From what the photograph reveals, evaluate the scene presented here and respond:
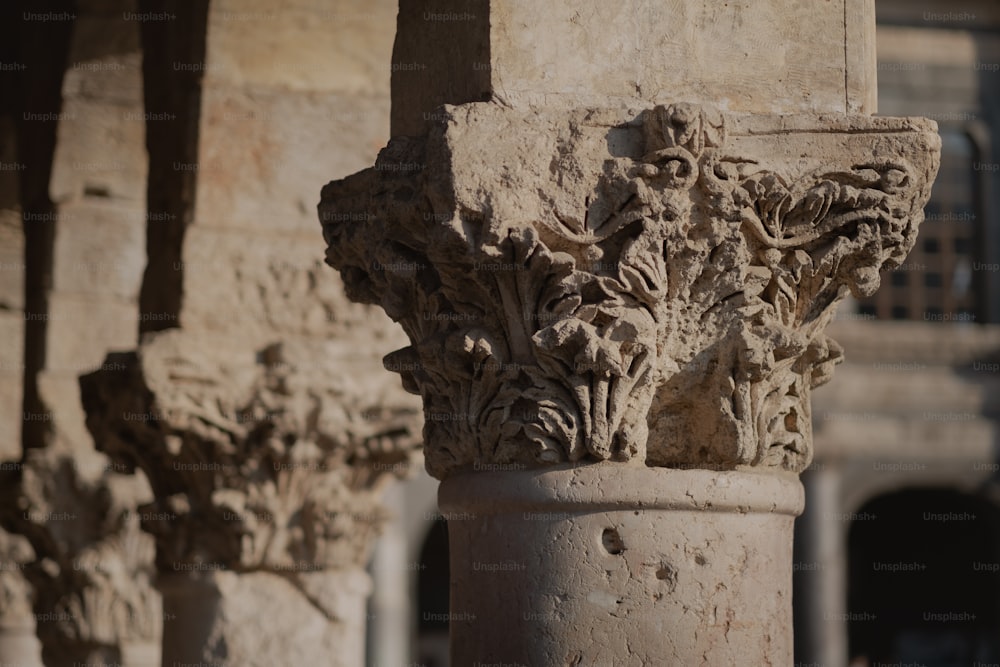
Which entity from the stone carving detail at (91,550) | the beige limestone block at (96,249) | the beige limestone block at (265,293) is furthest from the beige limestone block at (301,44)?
the stone carving detail at (91,550)

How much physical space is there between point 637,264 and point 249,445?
3.25 m

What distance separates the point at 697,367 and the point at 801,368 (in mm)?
346

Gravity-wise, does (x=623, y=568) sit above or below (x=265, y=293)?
below

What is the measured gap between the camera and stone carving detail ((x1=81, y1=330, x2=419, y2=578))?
662cm

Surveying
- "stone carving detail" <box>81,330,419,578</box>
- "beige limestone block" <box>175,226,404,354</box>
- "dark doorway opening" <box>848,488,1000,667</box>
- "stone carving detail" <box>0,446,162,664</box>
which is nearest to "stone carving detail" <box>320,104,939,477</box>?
"stone carving detail" <box>81,330,419,578</box>

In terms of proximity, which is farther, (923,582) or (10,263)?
(923,582)

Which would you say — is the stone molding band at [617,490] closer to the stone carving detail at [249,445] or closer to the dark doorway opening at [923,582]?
the stone carving detail at [249,445]

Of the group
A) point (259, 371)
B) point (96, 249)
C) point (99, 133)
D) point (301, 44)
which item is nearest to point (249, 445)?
point (259, 371)

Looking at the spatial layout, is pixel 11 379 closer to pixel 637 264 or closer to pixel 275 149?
pixel 275 149

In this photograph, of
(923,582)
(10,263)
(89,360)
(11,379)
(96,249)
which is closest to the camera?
(89,360)

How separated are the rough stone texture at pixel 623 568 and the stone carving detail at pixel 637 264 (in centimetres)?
8

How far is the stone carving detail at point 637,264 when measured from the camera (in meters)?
3.73

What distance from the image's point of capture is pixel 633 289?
3754 mm

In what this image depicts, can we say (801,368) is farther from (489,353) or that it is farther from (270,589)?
(270,589)
